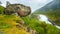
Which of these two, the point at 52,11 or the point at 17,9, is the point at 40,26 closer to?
the point at 52,11

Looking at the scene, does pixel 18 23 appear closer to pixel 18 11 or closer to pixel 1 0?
pixel 18 11

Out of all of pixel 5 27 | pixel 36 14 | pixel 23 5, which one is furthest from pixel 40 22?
pixel 5 27

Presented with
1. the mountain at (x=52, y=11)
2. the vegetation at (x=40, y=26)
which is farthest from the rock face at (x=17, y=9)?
the mountain at (x=52, y=11)

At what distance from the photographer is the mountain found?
11.2m

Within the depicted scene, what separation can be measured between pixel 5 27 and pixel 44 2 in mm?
2594

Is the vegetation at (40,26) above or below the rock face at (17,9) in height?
below

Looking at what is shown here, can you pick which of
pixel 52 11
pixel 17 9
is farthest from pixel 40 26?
Result: pixel 17 9

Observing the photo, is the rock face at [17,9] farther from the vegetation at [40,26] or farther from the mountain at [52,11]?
the mountain at [52,11]

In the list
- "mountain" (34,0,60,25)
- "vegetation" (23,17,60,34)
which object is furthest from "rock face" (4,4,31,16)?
"mountain" (34,0,60,25)

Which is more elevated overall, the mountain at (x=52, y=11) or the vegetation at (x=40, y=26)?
the mountain at (x=52, y=11)

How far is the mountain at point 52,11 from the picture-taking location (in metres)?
11.2

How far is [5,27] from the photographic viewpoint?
32.8 ft

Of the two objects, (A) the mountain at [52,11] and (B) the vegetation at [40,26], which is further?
(A) the mountain at [52,11]

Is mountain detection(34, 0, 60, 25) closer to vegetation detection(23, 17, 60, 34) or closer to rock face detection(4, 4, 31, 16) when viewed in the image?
→ vegetation detection(23, 17, 60, 34)
